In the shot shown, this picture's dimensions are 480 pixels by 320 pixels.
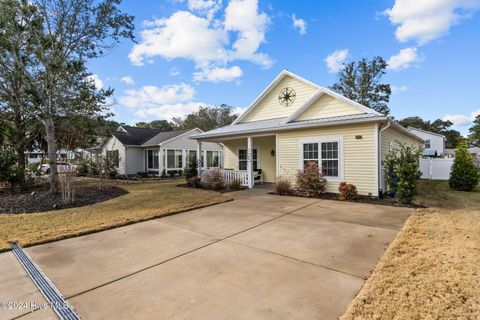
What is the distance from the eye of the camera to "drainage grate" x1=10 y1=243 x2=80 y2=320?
2.48m

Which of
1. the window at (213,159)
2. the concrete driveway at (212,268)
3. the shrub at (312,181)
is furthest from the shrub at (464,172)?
the window at (213,159)

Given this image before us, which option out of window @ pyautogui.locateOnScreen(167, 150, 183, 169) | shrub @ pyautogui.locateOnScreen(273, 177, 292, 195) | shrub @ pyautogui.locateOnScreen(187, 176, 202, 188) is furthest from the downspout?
window @ pyautogui.locateOnScreen(167, 150, 183, 169)

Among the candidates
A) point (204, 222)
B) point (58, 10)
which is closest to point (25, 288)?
point (204, 222)

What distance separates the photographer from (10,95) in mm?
11070

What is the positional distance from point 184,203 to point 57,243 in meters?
3.91

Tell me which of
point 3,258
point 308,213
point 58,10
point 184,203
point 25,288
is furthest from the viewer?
point 58,10

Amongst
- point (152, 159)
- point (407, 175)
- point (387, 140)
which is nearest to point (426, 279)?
point (407, 175)

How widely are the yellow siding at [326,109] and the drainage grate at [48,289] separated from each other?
33.6 ft

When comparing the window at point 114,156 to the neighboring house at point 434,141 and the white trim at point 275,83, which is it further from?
the neighboring house at point 434,141

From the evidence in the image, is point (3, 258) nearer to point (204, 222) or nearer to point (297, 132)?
point (204, 222)

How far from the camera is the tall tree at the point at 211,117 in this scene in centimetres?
4100

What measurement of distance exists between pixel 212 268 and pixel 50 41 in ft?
40.2

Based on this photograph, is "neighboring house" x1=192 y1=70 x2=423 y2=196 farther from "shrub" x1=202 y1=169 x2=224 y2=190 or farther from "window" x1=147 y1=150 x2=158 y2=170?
"window" x1=147 y1=150 x2=158 y2=170

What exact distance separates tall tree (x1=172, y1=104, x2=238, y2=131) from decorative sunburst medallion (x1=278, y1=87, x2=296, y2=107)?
2771 cm
